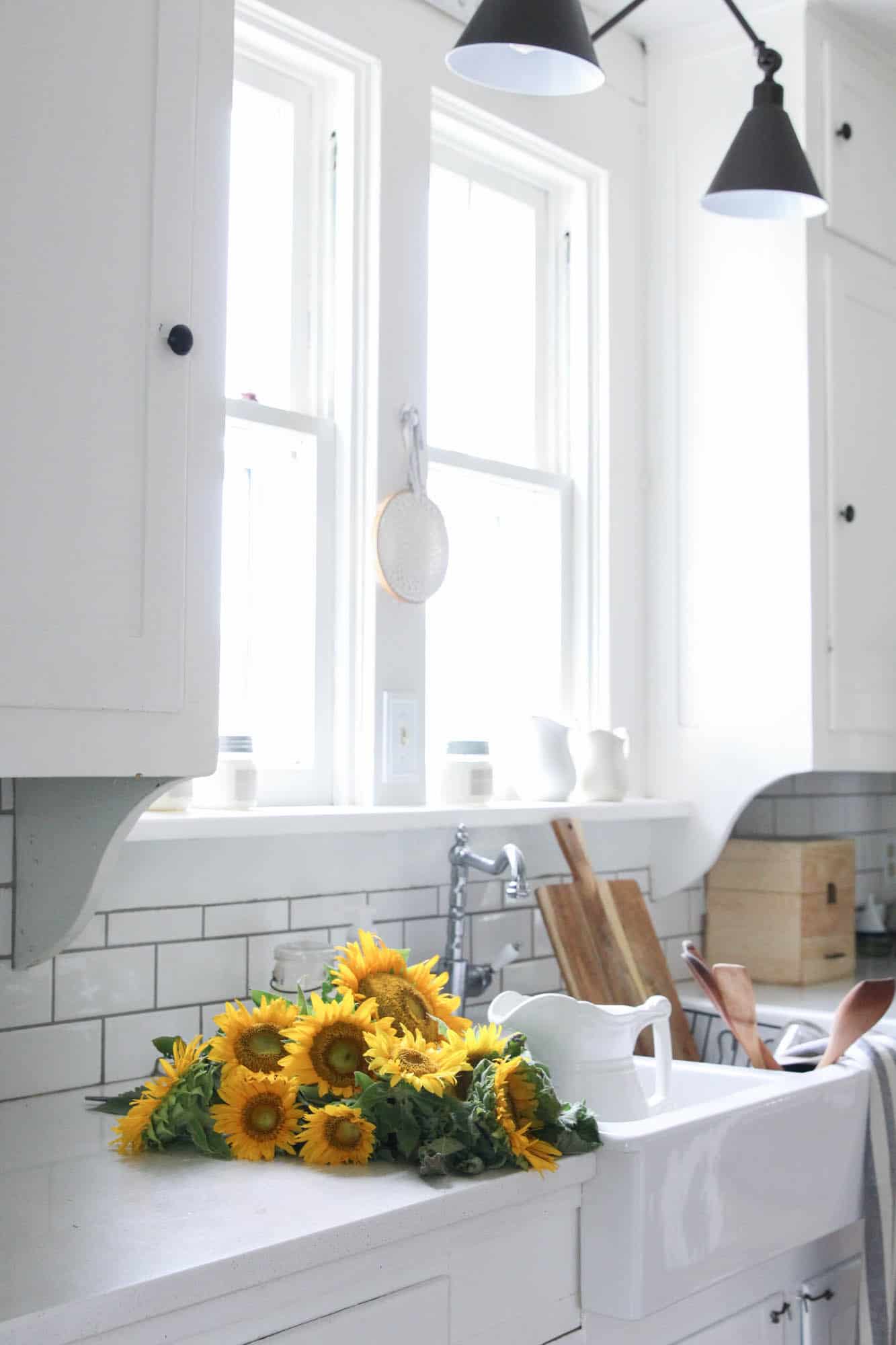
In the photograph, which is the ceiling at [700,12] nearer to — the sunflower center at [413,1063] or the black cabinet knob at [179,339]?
the black cabinet knob at [179,339]

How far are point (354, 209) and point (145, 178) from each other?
0.89 meters

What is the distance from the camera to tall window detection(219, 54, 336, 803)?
2.32 meters

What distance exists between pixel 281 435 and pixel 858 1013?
128cm

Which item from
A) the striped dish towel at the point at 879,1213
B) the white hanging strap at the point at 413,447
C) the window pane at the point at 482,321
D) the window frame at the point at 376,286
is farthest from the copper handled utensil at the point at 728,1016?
the window pane at the point at 482,321

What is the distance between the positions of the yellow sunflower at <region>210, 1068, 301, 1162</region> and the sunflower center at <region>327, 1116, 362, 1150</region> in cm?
5

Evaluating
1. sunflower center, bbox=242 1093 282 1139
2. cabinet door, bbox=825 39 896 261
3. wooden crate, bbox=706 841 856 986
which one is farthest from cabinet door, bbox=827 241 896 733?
sunflower center, bbox=242 1093 282 1139

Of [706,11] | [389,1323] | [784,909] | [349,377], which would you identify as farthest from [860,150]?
[389,1323]

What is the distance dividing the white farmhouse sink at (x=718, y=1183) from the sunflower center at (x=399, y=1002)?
0.25 metres

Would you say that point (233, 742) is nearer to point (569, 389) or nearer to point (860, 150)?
point (569, 389)

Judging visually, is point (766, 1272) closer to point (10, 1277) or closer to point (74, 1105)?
point (74, 1105)

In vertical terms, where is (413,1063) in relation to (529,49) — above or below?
below

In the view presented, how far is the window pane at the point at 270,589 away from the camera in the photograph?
2305 millimetres

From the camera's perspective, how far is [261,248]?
2383mm

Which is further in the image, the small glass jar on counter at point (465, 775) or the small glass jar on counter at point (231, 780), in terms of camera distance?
the small glass jar on counter at point (465, 775)
